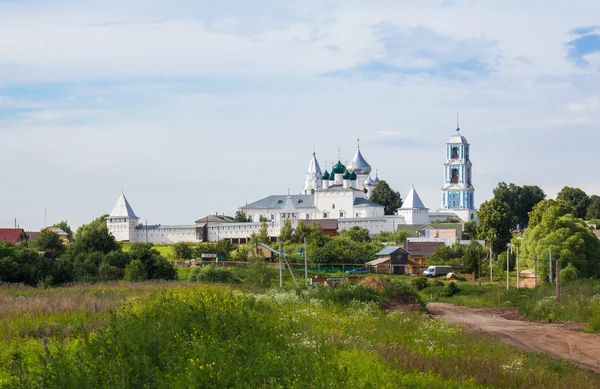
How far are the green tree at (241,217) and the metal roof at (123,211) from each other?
12563 millimetres

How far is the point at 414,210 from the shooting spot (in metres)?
105

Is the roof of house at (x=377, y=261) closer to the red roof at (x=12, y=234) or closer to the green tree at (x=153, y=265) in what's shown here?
the green tree at (x=153, y=265)

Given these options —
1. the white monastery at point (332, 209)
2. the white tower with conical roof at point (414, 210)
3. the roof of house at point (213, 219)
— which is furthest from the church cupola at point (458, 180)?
the roof of house at point (213, 219)

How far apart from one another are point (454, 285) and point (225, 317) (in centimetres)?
2699

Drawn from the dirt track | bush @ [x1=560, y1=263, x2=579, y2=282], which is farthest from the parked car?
the dirt track

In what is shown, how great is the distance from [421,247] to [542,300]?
4076 cm

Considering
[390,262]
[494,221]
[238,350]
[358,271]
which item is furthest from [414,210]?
[238,350]

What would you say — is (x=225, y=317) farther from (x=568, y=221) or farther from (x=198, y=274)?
(x=568, y=221)

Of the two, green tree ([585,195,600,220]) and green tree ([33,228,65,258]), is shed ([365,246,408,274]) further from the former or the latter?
green tree ([585,195,600,220])

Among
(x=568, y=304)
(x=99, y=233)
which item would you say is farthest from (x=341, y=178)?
(x=568, y=304)

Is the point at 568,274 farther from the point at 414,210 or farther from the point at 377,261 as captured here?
the point at 414,210

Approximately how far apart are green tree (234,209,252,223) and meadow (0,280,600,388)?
85.7m

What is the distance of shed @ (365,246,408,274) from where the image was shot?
188 feet

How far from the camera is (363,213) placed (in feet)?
343
